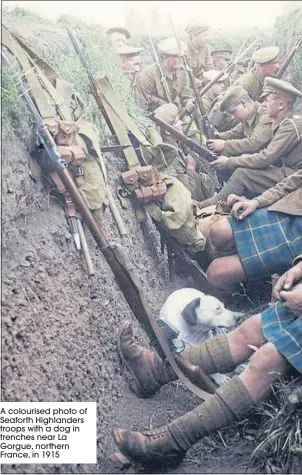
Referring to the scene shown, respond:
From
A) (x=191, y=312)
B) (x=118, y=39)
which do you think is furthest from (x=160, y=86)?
(x=191, y=312)

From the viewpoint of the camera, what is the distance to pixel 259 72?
6445 millimetres

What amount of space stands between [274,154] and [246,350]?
6.99 ft

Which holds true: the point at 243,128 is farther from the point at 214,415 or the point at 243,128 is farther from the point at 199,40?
the point at 214,415

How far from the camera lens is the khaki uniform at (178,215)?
4.09 m

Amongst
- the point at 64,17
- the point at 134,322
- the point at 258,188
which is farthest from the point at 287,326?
the point at 64,17

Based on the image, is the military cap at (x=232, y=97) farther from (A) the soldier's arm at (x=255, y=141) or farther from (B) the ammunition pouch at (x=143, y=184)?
(B) the ammunition pouch at (x=143, y=184)

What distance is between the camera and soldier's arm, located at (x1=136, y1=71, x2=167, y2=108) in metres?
6.65

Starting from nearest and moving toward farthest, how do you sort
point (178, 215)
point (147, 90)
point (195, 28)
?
1. point (178, 215)
2. point (147, 90)
3. point (195, 28)

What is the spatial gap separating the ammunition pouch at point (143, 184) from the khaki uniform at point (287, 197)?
0.78 meters

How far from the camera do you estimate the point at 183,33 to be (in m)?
9.09

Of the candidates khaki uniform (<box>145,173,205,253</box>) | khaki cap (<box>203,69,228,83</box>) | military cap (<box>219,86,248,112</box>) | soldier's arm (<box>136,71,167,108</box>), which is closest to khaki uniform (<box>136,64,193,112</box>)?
soldier's arm (<box>136,71,167,108</box>)

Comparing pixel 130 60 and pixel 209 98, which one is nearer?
pixel 209 98

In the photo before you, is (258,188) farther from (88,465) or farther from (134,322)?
(88,465)

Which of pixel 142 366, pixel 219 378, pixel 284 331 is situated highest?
pixel 284 331
